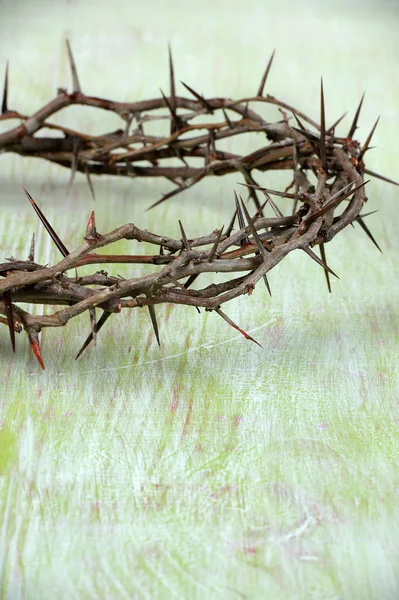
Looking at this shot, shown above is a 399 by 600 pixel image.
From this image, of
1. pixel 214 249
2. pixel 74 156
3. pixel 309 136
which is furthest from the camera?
pixel 74 156

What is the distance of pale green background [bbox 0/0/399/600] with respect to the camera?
1.89 ft

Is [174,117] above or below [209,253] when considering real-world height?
above

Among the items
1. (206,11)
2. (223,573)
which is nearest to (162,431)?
(223,573)

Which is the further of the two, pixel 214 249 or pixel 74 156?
pixel 74 156

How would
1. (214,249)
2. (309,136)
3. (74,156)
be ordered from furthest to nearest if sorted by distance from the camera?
(74,156)
(309,136)
(214,249)

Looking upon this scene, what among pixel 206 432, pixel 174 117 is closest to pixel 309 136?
pixel 174 117

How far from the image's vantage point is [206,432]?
69cm

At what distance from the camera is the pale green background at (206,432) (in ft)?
1.89

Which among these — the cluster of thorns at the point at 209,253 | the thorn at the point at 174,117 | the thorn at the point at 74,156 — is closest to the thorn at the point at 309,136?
the cluster of thorns at the point at 209,253

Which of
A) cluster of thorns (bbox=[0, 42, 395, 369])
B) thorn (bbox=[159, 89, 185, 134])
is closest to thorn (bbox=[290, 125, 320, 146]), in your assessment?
cluster of thorns (bbox=[0, 42, 395, 369])

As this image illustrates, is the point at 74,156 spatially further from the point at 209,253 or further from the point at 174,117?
the point at 209,253

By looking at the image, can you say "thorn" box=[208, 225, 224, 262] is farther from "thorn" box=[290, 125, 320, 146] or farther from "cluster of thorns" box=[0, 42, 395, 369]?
"thorn" box=[290, 125, 320, 146]

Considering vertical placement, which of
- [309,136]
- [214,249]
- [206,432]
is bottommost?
[206,432]

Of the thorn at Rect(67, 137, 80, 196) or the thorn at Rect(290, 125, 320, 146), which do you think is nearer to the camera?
the thorn at Rect(290, 125, 320, 146)
